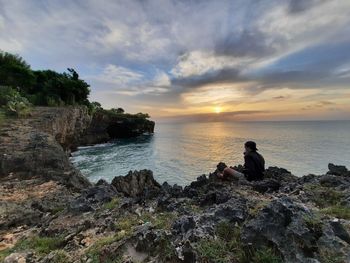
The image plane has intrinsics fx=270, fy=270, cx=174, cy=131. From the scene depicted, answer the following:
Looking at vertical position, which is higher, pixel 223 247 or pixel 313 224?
pixel 313 224

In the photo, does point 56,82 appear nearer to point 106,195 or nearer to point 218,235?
point 106,195

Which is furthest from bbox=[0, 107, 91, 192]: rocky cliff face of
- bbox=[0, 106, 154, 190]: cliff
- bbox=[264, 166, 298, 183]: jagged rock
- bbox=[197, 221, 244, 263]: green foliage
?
bbox=[264, 166, 298, 183]: jagged rock

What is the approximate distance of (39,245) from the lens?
17.0 feet

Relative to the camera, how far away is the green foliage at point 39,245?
4.92 m

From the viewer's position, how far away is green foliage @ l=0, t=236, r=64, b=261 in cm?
492

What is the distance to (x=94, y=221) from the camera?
19.2 ft

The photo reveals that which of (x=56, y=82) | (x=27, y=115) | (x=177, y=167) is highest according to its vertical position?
(x=56, y=82)

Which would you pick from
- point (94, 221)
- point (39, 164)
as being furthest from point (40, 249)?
point (39, 164)

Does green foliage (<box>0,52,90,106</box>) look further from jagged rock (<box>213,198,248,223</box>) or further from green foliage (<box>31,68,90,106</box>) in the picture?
jagged rock (<box>213,198,248,223</box>)

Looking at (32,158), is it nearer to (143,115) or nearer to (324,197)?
(324,197)

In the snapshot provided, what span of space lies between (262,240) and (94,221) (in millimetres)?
3675

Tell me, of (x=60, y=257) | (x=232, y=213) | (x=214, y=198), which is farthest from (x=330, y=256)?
(x=60, y=257)

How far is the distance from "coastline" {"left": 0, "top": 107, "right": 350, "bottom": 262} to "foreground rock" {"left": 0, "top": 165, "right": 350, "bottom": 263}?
0.01 m

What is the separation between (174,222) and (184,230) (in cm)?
49
